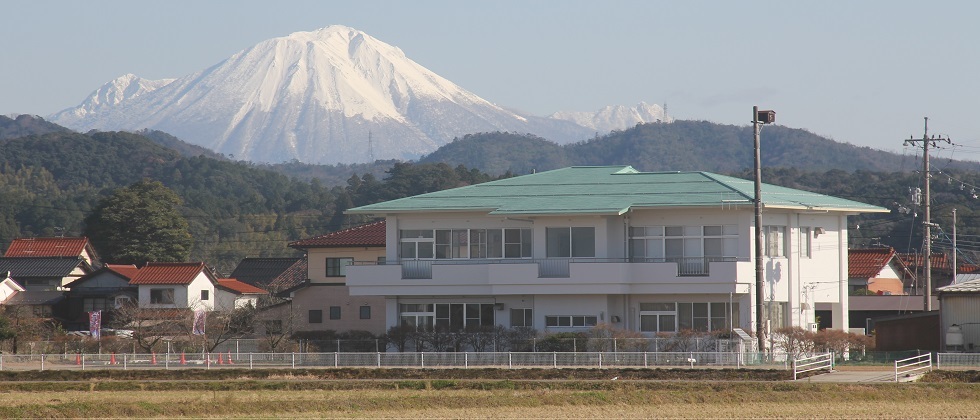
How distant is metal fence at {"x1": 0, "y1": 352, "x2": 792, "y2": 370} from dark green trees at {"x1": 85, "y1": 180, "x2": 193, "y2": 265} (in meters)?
37.5

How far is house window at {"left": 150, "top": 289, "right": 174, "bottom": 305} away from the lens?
5409cm

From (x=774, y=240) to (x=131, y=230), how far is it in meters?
45.5

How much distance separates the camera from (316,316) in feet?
153

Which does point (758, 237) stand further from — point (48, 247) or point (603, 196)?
point (48, 247)

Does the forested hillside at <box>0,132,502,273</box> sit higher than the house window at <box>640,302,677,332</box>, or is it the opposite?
the forested hillside at <box>0,132,502,273</box>

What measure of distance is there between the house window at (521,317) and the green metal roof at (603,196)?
3.12 meters

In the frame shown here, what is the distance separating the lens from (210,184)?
129625 millimetres

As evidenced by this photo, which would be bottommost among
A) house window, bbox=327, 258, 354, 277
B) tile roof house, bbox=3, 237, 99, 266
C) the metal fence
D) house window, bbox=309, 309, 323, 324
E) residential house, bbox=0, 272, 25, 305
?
the metal fence

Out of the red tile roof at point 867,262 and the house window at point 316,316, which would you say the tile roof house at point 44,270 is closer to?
the house window at point 316,316

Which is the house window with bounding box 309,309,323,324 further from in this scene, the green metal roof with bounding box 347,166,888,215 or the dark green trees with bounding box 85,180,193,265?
the dark green trees with bounding box 85,180,193,265

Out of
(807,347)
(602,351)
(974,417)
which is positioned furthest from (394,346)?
(974,417)

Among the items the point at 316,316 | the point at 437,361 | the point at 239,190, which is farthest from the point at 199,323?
the point at 239,190

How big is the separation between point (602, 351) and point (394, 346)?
→ 264 inches

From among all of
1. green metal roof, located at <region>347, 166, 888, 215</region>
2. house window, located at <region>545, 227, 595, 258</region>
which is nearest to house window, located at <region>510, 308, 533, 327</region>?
house window, located at <region>545, 227, 595, 258</region>
